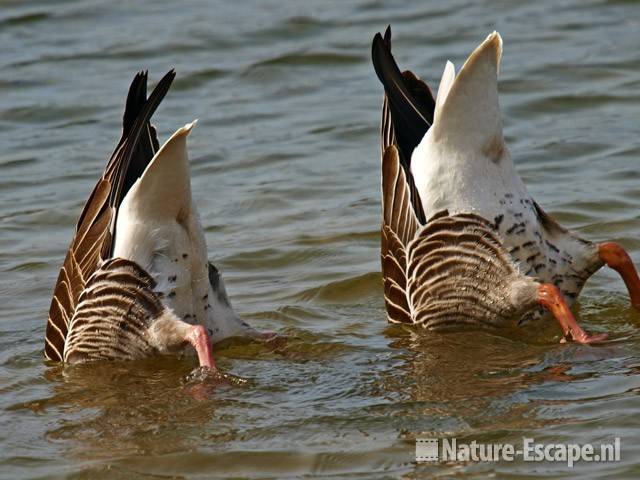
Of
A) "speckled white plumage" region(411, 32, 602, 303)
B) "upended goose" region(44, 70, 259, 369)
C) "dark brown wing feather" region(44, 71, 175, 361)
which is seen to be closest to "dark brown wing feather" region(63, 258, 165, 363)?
"upended goose" region(44, 70, 259, 369)

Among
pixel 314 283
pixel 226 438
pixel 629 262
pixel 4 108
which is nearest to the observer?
pixel 226 438

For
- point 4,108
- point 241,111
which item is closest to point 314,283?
point 241,111

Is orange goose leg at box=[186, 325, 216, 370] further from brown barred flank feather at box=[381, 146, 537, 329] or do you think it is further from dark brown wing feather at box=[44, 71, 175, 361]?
brown barred flank feather at box=[381, 146, 537, 329]

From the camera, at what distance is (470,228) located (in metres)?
7.13

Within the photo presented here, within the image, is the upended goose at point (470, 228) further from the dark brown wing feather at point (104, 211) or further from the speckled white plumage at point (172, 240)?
the dark brown wing feather at point (104, 211)

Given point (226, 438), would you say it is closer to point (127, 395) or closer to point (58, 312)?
point (127, 395)

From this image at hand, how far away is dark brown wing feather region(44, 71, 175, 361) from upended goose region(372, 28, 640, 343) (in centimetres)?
139

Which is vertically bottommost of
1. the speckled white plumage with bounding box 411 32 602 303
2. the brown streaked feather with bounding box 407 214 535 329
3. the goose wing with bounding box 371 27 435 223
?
the brown streaked feather with bounding box 407 214 535 329

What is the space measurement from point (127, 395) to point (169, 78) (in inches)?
67.9

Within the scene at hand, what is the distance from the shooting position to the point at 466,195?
709 cm

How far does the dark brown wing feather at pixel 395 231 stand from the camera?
7.34 meters

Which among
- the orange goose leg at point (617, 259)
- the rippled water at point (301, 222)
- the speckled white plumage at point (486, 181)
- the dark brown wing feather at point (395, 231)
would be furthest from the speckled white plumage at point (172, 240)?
the orange goose leg at point (617, 259)

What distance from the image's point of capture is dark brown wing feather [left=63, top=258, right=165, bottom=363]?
706cm

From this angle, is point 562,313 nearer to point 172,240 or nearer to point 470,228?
point 470,228
